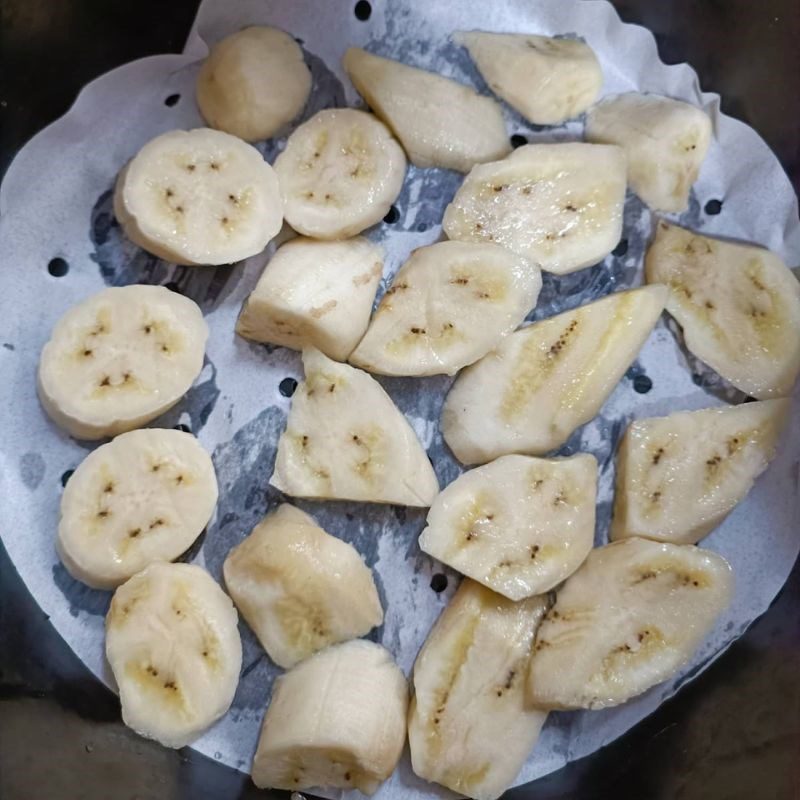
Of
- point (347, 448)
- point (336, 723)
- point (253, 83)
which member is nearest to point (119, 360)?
point (347, 448)

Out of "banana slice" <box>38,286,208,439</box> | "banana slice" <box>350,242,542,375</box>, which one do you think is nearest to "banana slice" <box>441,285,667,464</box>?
"banana slice" <box>350,242,542,375</box>

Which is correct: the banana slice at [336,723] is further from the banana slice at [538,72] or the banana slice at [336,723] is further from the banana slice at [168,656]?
the banana slice at [538,72]

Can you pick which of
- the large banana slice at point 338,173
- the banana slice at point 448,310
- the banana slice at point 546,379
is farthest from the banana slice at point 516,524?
the large banana slice at point 338,173

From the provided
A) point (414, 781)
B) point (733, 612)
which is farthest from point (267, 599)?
point (733, 612)

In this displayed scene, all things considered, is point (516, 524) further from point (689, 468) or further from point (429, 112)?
point (429, 112)

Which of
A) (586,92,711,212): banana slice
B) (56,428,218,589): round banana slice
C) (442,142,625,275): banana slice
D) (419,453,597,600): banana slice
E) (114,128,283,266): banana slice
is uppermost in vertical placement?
(586,92,711,212): banana slice

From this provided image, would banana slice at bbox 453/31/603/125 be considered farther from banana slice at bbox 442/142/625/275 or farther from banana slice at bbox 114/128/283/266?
banana slice at bbox 114/128/283/266

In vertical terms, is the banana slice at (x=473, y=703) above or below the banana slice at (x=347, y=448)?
below
